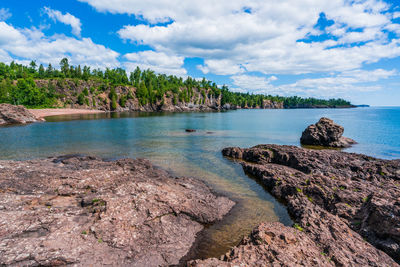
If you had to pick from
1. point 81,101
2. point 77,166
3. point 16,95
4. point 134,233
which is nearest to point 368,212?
point 134,233

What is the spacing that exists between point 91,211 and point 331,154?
23.3 metres

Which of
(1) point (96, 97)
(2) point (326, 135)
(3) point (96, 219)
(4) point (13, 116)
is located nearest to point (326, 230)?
(3) point (96, 219)

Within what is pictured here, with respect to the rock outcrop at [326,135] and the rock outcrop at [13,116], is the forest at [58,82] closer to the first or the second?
the rock outcrop at [13,116]

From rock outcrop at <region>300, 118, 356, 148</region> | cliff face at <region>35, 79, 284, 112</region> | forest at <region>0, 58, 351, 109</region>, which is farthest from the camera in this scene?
cliff face at <region>35, 79, 284, 112</region>

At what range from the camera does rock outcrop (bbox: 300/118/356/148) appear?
34594mm

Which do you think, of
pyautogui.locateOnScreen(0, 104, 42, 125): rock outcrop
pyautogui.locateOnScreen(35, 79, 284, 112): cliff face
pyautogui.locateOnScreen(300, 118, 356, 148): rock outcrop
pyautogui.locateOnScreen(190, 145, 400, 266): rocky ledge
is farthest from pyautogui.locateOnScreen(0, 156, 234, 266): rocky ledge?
pyautogui.locateOnScreen(35, 79, 284, 112): cliff face

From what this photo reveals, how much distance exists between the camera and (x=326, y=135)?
1377 inches

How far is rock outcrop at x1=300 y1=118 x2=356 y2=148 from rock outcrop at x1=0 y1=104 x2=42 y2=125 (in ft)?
242

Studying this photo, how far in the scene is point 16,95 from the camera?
10262 cm

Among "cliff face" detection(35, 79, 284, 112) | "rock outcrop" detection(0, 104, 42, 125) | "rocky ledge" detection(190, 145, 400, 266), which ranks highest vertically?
"cliff face" detection(35, 79, 284, 112)

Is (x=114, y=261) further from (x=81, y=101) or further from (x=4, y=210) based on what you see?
(x=81, y=101)

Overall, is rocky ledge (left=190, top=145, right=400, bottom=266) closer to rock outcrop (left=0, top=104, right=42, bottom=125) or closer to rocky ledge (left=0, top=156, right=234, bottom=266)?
rocky ledge (left=0, top=156, right=234, bottom=266)

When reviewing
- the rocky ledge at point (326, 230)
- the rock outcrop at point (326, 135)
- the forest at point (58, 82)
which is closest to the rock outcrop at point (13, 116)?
the forest at point (58, 82)

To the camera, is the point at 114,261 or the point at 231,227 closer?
the point at 114,261
